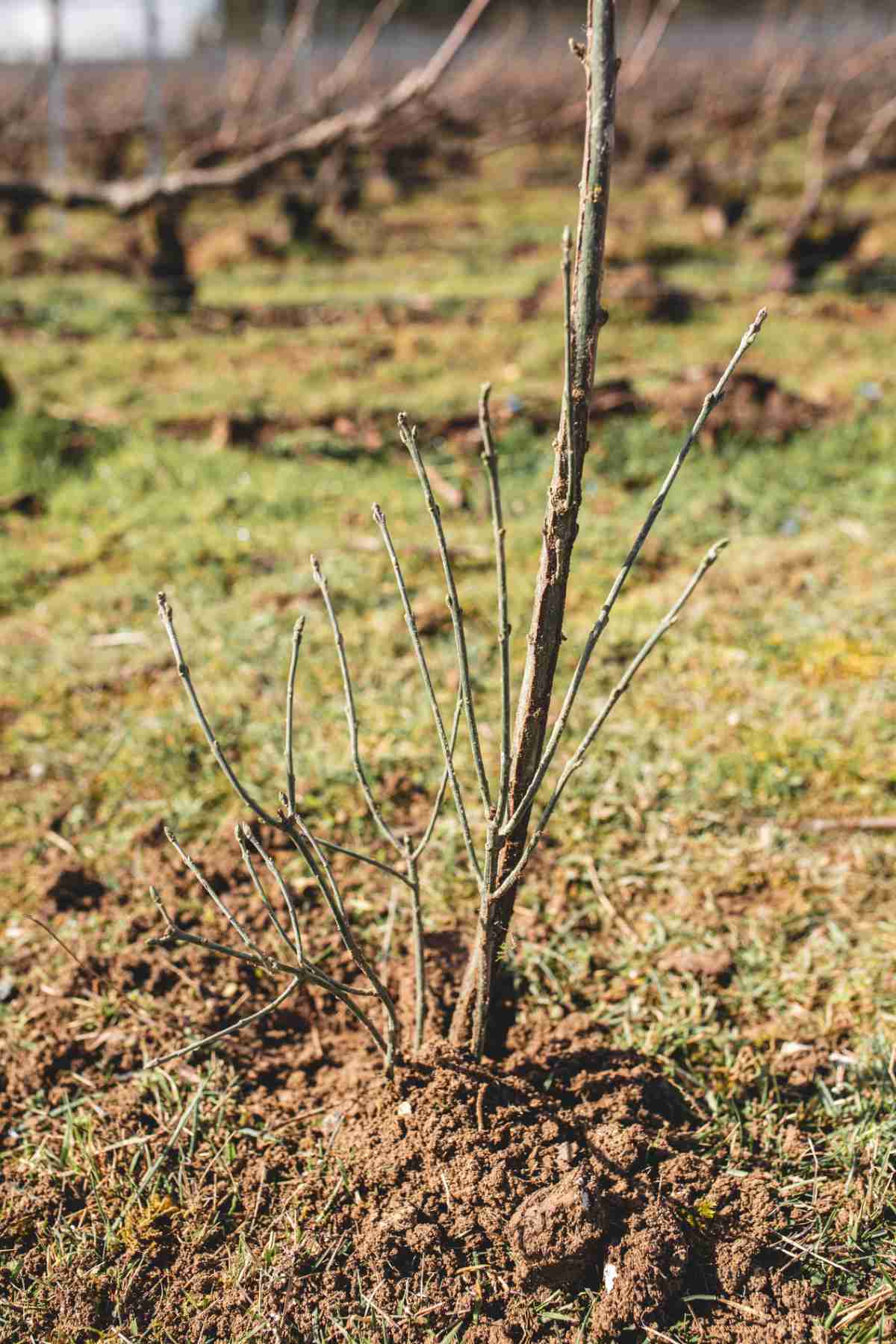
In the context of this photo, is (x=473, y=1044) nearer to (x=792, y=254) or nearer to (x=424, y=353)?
(x=424, y=353)

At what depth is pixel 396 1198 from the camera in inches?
60.7

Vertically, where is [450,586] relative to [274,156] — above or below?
below

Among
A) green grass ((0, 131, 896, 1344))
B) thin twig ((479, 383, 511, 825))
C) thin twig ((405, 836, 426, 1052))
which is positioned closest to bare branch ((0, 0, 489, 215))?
green grass ((0, 131, 896, 1344))

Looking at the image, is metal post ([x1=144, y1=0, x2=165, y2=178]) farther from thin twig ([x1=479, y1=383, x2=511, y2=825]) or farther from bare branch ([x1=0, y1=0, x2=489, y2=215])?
thin twig ([x1=479, y1=383, x2=511, y2=825])

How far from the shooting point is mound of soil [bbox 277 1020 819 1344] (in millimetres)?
1436

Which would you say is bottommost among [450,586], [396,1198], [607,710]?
[396,1198]

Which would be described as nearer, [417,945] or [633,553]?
[633,553]

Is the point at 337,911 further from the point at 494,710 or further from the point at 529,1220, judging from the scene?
the point at 494,710

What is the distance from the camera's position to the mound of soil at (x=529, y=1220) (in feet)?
4.71

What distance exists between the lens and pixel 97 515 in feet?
13.6

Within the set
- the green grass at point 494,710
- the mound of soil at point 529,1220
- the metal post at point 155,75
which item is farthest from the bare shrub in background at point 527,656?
the metal post at point 155,75

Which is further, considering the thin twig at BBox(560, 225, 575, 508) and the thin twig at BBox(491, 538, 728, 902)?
the thin twig at BBox(491, 538, 728, 902)

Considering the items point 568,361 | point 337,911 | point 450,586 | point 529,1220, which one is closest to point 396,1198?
point 529,1220

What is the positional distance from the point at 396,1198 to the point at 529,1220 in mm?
214
